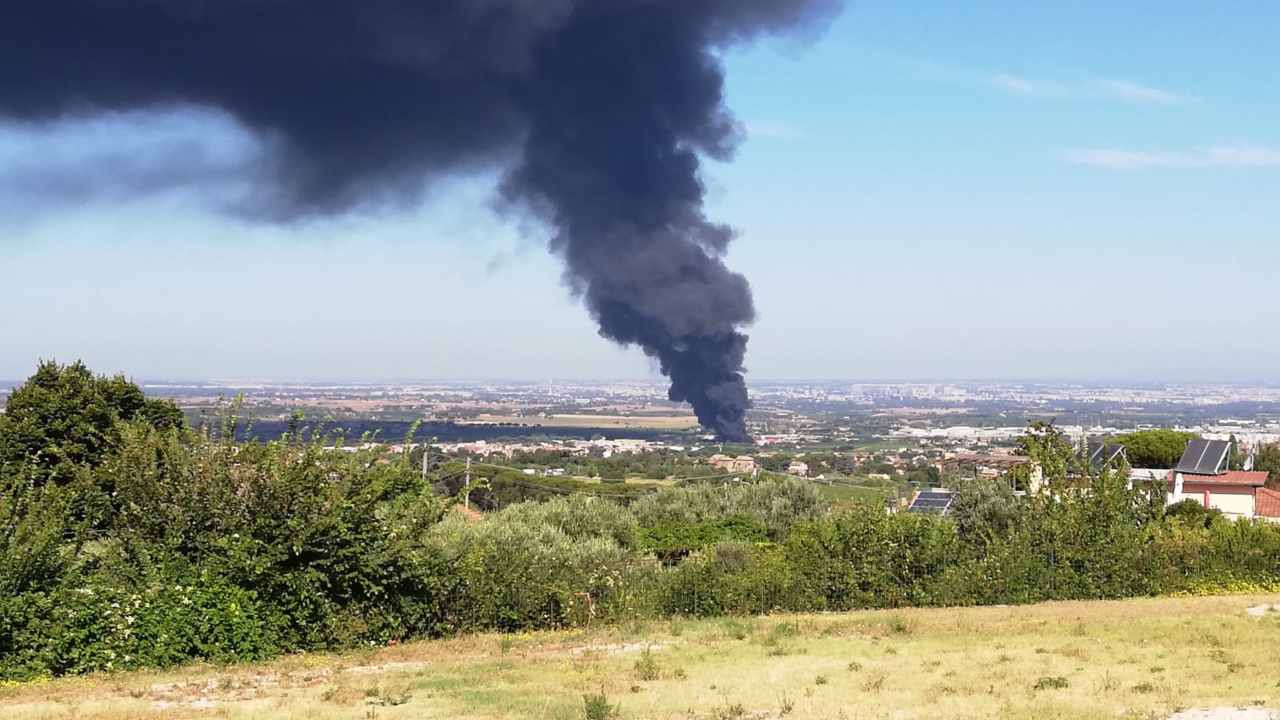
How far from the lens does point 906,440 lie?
18212cm

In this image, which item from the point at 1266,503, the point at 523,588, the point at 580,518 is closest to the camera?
the point at 523,588

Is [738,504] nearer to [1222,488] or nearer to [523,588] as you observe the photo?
[1222,488]

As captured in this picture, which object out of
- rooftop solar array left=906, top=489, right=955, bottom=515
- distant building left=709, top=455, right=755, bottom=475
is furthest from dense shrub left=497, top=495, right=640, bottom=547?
distant building left=709, top=455, right=755, bottom=475

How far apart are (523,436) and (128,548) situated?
535 feet

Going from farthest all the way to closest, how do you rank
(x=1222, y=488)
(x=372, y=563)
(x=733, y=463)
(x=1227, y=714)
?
(x=733, y=463), (x=1222, y=488), (x=372, y=563), (x=1227, y=714)

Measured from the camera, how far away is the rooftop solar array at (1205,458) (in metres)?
59.8

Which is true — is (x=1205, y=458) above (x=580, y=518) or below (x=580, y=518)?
above

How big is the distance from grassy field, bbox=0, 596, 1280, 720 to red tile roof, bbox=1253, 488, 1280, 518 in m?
37.4

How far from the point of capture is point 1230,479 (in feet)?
192

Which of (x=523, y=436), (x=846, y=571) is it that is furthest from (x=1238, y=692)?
(x=523, y=436)

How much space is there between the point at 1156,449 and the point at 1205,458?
32.9 ft

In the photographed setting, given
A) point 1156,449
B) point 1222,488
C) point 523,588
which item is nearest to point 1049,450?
point 523,588

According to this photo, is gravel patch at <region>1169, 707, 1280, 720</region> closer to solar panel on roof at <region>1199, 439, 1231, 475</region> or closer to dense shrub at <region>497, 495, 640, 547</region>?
dense shrub at <region>497, 495, 640, 547</region>

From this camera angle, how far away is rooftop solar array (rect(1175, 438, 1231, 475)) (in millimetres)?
59750
